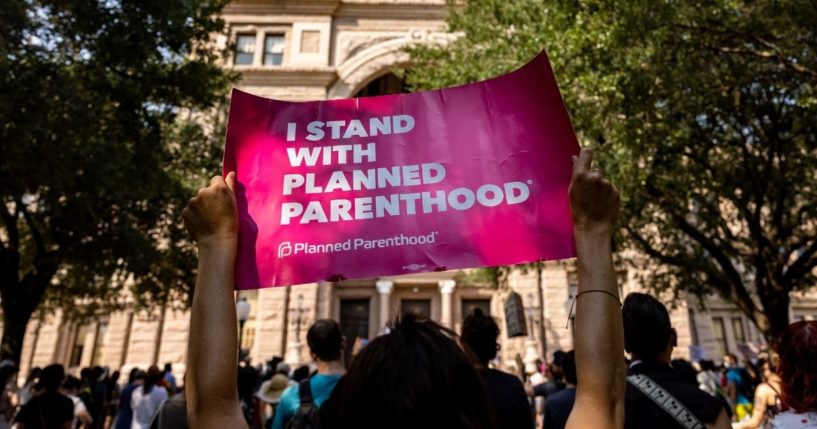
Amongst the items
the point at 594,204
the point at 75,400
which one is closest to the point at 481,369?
the point at 594,204

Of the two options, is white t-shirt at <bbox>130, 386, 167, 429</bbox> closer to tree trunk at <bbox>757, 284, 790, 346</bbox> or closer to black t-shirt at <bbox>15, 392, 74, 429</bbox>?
black t-shirt at <bbox>15, 392, 74, 429</bbox>

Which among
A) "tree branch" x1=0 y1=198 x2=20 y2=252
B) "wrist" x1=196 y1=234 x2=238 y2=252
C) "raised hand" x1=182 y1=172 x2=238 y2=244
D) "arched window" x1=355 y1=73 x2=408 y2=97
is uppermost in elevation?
"arched window" x1=355 y1=73 x2=408 y2=97

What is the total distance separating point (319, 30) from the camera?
30.8m

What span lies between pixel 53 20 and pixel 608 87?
37.6ft

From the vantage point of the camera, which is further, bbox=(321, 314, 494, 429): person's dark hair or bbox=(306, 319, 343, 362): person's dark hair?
bbox=(306, 319, 343, 362): person's dark hair

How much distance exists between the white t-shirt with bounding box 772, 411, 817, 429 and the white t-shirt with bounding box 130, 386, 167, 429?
8.49 m

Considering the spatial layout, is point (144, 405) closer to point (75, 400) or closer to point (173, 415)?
point (75, 400)

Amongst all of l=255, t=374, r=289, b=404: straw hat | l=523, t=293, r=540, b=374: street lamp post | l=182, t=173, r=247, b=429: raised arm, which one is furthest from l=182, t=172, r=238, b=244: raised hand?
l=523, t=293, r=540, b=374: street lamp post

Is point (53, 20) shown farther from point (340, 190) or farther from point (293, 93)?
point (293, 93)

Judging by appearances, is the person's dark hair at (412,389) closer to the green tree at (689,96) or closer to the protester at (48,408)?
the protester at (48,408)

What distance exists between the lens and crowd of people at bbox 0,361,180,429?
5.93 metres

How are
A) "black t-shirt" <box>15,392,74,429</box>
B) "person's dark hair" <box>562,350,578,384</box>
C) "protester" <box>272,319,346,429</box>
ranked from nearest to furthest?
"protester" <box>272,319,346,429</box>, "person's dark hair" <box>562,350,578,384</box>, "black t-shirt" <box>15,392,74,429</box>

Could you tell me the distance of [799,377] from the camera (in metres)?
2.65

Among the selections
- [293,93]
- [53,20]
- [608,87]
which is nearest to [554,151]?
[608,87]
